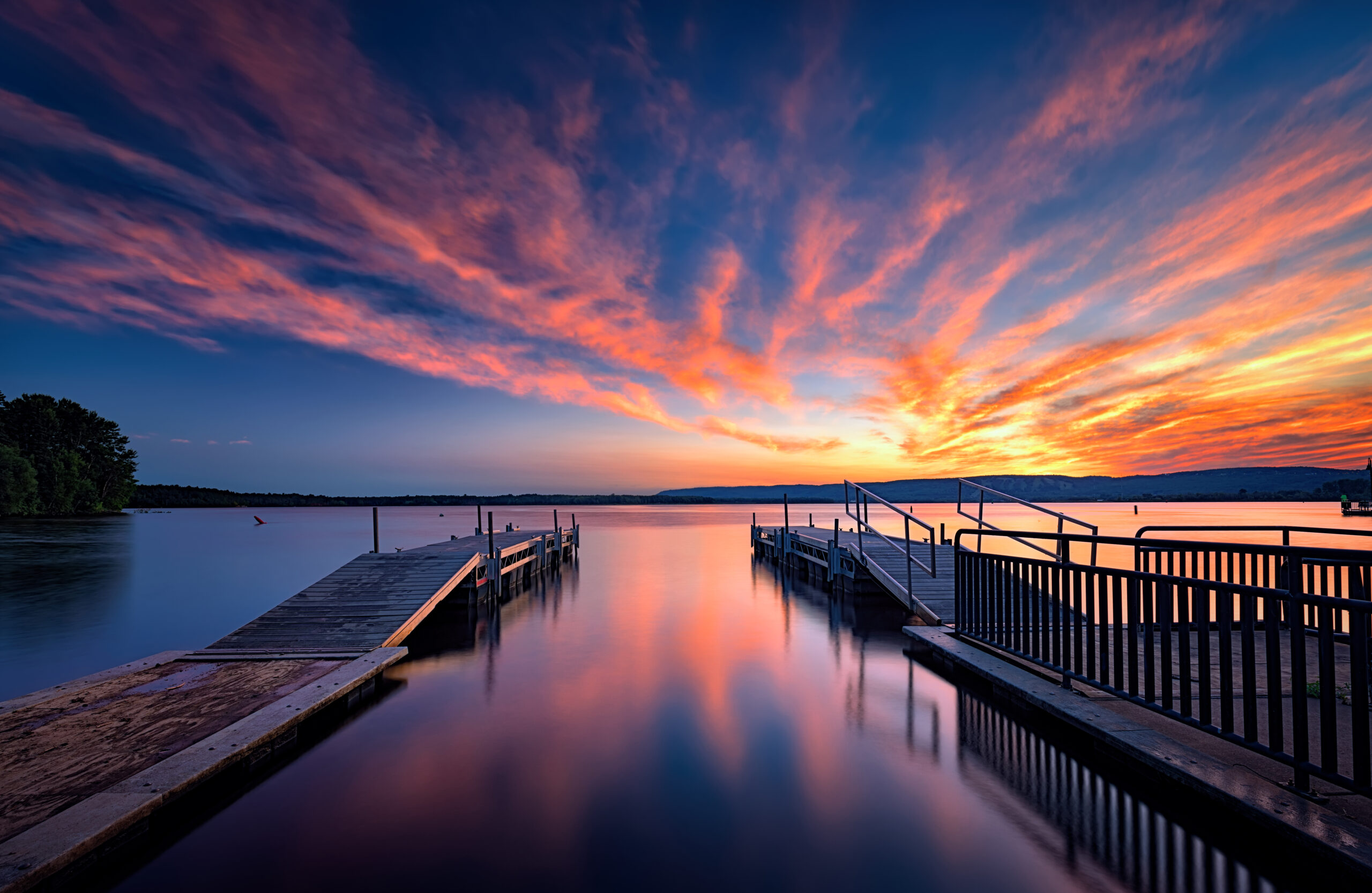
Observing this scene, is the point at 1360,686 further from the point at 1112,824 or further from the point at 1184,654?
the point at 1112,824

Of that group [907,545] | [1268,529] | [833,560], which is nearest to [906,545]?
[907,545]

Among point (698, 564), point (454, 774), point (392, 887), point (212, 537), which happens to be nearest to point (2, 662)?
point (454, 774)

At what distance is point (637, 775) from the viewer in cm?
511

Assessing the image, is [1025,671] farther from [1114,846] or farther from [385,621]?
[385,621]

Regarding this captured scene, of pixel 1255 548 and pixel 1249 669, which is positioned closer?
pixel 1249 669

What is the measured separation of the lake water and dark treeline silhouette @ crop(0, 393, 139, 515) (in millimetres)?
73563

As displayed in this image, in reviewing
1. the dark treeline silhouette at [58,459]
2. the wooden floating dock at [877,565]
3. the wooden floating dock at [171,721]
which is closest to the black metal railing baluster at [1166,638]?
the wooden floating dock at [877,565]

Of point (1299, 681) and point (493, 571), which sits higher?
point (1299, 681)

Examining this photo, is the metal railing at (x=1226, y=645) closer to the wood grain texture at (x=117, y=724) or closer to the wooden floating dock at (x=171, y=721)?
the wooden floating dock at (x=171, y=721)

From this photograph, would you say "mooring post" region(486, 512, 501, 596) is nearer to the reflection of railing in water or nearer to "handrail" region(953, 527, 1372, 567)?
"handrail" region(953, 527, 1372, 567)

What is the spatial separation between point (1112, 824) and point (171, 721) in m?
7.08

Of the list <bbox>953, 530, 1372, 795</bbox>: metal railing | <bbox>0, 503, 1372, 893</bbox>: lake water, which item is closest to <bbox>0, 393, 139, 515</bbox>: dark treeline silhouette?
<bbox>0, 503, 1372, 893</bbox>: lake water

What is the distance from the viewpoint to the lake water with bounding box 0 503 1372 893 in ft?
12.1

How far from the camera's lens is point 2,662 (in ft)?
34.4
